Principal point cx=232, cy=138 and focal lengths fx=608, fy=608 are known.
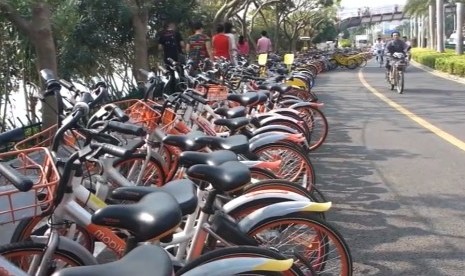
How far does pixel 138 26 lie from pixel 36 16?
195 inches

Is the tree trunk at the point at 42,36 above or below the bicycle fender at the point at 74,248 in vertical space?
above

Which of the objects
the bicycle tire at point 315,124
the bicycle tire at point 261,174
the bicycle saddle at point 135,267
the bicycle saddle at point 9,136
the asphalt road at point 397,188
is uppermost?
the bicycle saddle at point 9,136

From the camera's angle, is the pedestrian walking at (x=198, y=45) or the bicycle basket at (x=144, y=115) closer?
the bicycle basket at (x=144, y=115)

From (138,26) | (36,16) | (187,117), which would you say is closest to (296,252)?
(187,117)

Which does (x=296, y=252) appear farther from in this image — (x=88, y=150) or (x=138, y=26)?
(x=138, y=26)

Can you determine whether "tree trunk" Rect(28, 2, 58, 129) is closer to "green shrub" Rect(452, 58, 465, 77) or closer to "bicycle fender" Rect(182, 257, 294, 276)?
"bicycle fender" Rect(182, 257, 294, 276)

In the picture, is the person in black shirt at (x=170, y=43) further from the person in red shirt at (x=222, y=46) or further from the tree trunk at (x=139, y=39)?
the person in red shirt at (x=222, y=46)

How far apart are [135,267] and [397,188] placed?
458cm

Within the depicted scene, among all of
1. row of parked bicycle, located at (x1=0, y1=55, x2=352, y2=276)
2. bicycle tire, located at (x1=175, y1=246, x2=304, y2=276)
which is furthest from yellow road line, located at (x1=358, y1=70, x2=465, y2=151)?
bicycle tire, located at (x1=175, y1=246, x2=304, y2=276)

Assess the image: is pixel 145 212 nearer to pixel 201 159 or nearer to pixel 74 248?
pixel 74 248

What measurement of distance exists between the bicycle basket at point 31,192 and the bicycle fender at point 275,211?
3.06ft

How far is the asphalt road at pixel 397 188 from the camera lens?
14.0 feet

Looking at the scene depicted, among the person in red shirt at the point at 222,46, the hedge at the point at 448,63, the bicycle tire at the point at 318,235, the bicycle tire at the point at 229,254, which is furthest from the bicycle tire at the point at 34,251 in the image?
the hedge at the point at 448,63

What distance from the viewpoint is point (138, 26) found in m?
10.9
